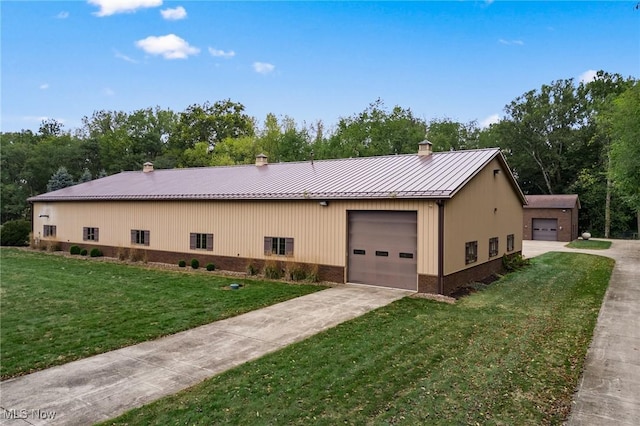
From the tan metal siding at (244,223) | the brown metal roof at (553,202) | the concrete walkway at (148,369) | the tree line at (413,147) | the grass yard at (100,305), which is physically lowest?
the concrete walkway at (148,369)

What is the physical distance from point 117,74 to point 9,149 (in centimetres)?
2897

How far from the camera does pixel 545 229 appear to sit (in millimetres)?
37594

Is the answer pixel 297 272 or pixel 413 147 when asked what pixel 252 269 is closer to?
pixel 297 272

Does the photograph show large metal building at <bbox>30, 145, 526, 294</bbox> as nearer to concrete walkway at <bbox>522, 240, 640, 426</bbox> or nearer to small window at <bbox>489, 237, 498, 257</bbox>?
small window at <bbox>489, 237, 498, 257</bbox>

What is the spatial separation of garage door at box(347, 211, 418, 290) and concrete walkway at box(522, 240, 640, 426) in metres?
5.36

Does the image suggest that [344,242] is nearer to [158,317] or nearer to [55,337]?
[158,317]

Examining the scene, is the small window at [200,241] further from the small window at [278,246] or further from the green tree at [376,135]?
the green tree at [376,135]

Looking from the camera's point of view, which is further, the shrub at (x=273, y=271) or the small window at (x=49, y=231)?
the small window at (x=49, y=231)

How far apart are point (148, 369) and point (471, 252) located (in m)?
11.6

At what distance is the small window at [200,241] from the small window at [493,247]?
12056 mm

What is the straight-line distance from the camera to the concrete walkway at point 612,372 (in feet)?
17.5

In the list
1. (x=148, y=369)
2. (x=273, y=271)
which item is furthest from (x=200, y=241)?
(x=148, y=369)

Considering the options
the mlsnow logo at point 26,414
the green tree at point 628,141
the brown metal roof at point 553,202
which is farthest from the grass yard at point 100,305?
the brown metal roof at point 553,202

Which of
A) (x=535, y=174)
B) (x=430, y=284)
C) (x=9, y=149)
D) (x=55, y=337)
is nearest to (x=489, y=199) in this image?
(x=430, y=284)
